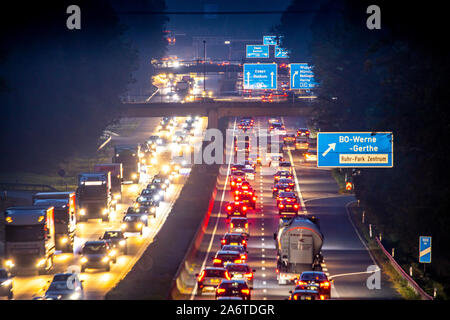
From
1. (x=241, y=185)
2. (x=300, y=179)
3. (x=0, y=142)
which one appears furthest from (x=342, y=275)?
(x=0, y=142)

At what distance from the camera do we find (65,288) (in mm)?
34812

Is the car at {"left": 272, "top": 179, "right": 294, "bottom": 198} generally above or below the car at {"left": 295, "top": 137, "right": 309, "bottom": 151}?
below

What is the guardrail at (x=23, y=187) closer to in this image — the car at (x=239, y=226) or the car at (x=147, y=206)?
the car at (x=147, y=206)

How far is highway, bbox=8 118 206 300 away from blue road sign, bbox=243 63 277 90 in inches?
509

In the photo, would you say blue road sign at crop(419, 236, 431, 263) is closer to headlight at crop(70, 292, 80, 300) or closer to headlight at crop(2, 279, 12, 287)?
headlight at crop(70, 292, 80, 300)

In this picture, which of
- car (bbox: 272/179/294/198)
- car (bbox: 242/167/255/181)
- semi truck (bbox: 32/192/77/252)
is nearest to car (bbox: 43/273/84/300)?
semi truck (bbox: 32/192/77/252)

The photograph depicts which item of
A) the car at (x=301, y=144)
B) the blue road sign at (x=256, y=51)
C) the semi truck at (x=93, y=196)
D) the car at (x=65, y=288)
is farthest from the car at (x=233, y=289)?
the blue road sign at (x=256, y=51)

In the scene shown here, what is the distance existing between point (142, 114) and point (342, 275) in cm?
6930

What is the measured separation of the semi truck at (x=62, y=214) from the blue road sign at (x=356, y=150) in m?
19.9

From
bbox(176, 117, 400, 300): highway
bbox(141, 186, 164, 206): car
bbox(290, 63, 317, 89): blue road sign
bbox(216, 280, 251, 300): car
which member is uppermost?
bbox(290, 63, 317, 89): blue road sign

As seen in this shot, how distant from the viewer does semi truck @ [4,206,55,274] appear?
4216 centimetres

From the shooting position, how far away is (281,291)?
127 ft

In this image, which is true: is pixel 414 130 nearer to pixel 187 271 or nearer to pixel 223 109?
pixel 187 271

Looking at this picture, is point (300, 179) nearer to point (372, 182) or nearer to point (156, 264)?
point (372, 182)
